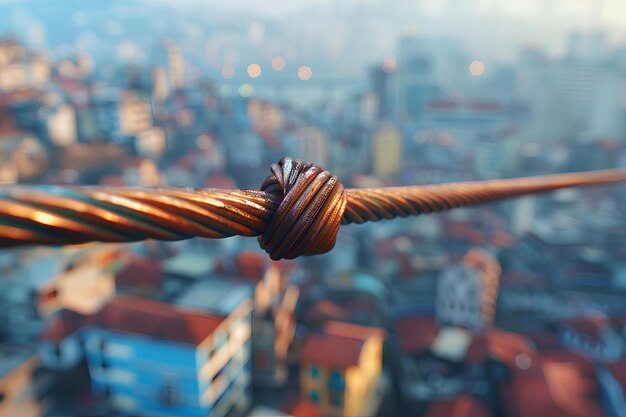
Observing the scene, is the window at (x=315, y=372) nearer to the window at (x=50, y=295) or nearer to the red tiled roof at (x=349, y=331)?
the red tiled roof at (x=349, y=331)

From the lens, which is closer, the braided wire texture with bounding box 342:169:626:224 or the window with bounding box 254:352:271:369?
the braided wire texture with bounding box 342:169:626:224

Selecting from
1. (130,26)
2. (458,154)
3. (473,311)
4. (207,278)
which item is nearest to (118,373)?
(207,278)

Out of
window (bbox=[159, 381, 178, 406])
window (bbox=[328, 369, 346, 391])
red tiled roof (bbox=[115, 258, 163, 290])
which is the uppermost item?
red tiled roof (bbox=[115, 258, 163, 290])

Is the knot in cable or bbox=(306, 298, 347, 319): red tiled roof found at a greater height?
the knot in cable

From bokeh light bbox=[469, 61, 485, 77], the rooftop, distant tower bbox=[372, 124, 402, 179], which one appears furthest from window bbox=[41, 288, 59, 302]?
bokeh light bbox=[469, 61, 485, 77]

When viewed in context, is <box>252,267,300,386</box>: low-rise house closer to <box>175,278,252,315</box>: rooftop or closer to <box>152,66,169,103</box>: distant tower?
<box>175,278,252,315</box>: rooftop

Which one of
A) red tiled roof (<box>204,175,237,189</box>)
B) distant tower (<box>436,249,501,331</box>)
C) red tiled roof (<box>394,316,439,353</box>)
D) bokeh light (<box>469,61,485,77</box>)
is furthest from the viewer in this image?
bokeh light (<box>469,61,485,77</box>)

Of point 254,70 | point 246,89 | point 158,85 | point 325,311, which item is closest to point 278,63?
point 254,70

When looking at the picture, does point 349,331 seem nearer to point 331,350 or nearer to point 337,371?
point 331,350
